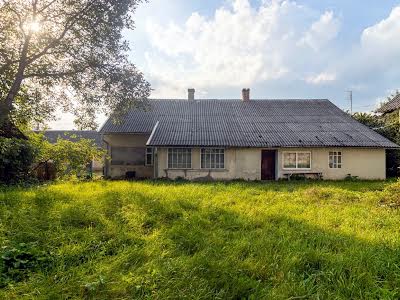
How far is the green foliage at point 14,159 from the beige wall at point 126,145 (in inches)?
317

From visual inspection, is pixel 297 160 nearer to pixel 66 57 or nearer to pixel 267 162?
pixel 267 162

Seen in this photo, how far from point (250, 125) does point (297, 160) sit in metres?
4.28

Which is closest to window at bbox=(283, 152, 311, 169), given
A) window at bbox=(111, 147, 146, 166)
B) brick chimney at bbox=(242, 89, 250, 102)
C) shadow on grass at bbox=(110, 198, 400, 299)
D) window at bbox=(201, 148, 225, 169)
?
window at bbox=(201, 148, 225, 169)

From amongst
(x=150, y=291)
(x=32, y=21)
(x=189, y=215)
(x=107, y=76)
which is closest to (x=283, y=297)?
(x=150, y=291)

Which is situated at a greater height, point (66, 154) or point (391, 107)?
point (391, 107)

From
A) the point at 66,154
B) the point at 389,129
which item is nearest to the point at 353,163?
the point at 389,129

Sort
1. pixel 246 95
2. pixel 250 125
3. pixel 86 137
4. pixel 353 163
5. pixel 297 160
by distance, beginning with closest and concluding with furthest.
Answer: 1. pixel 353 163
2. pixel 297 160
3. pixel 250 125
4. pixel 246 95
5. pixel 86 137

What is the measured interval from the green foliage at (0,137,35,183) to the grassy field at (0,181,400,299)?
4.99 m

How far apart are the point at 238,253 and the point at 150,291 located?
1665 mm

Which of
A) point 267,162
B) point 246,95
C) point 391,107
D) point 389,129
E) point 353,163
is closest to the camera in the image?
point 353,163

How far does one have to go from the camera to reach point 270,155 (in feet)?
60.9

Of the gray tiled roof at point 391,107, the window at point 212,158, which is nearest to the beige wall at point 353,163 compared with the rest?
the window at point 212,158

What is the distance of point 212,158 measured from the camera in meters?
18.4

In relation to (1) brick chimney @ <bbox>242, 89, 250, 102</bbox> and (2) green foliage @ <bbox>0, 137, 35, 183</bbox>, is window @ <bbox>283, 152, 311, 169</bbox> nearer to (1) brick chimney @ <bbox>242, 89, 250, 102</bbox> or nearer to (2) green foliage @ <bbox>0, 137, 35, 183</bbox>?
(1) brick chimney @ <bbox>242, 89, 250, 102</bbox>
